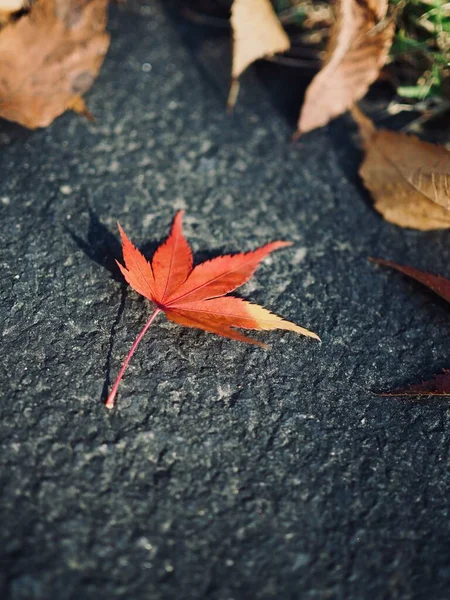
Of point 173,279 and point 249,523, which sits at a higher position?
point 173,279

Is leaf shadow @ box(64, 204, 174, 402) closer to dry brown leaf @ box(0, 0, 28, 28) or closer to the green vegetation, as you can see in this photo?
dry brown leaf @ box(0, 0, 28, 28)

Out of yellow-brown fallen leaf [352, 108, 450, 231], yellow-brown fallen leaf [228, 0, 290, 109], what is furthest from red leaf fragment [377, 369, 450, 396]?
yellow-brown fallen leaf [228, 0, 290, 109]

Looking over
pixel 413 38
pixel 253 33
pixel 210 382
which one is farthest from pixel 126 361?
pixel 413 38

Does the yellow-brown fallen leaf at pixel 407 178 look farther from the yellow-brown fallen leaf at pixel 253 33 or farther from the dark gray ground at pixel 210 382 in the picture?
the yellow-brown fallen leaf at pixel 253 33

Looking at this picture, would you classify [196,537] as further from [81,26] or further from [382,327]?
[81,26]

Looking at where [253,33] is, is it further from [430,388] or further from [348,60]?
[430,388]

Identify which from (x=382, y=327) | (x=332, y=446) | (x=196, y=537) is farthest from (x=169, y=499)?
(x=382, y=327)
